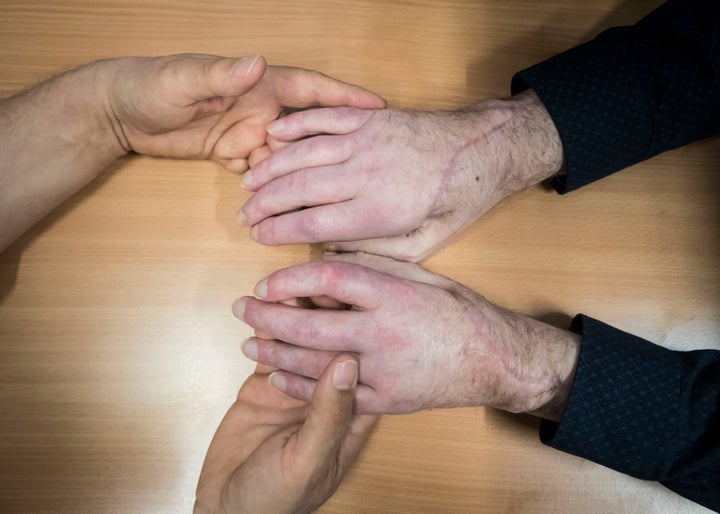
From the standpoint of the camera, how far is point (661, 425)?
2.43ft

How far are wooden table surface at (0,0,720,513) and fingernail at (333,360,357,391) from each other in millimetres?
216

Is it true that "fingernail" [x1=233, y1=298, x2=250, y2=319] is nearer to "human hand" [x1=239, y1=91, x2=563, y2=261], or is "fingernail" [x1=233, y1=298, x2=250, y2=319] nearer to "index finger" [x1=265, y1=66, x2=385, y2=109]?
"human hand" [x1=239, y1=91, x2=563, y2=261]

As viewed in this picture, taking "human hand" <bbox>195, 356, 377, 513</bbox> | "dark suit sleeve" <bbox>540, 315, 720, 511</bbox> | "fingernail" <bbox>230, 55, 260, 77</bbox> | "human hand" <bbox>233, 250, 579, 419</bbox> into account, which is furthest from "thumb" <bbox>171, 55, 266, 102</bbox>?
"dark suit sleeve" <bbox>540, 315, 720, 511</bbox>

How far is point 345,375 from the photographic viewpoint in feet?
2.06

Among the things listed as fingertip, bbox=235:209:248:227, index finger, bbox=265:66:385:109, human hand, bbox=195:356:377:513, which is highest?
index finger, bbox=265:66:385:109

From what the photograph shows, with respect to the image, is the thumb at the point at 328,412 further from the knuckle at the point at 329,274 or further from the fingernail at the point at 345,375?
the knuckle at the point at 329,274

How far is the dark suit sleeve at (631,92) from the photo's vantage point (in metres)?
0.85

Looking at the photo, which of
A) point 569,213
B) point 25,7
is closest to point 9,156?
point 25,7

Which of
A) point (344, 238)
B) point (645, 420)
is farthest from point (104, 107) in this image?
point (645, 420)

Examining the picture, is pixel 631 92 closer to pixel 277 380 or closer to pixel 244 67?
pixel 244 67

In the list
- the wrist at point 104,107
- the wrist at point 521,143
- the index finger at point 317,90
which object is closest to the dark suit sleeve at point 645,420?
the wrist at point 521,143

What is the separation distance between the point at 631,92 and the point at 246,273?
663mm

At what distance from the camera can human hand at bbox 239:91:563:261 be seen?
0.77 meters

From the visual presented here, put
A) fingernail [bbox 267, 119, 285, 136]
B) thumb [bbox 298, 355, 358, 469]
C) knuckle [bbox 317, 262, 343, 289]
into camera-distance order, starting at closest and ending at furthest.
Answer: thumb [bbox 298, 355, 358, 469] → knuckle [bbox 317, 262, 343, 289] → fingernail [bbox 267, 119, 285, 136]
